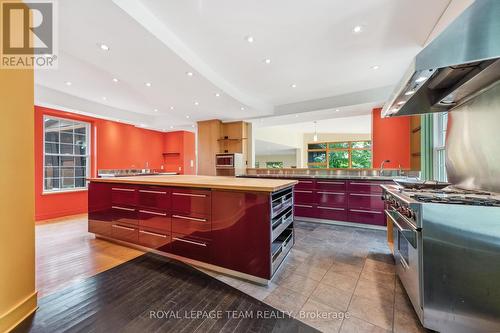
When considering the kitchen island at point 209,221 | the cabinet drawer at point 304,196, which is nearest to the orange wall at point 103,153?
the kitchen island at point 209,221

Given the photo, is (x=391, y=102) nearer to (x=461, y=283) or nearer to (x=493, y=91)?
(x=493, y=91)

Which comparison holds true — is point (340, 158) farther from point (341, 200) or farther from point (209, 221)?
point (209, 221)

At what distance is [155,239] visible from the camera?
2439 millimetres

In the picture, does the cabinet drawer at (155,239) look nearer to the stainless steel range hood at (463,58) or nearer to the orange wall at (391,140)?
the stainless steel range hood at (463,58)

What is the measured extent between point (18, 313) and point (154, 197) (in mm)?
1324

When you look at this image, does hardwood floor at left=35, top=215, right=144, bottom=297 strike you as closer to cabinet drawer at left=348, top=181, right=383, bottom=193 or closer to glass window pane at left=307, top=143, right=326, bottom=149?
cabinet drawer at left=348, top=181, right=383, bottom=193

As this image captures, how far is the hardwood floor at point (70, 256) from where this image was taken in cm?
194

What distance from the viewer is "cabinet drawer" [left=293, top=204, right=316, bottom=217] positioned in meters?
4.06

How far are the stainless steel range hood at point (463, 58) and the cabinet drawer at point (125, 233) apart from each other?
3363mm

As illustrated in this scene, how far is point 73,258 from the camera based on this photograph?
94.3 inches

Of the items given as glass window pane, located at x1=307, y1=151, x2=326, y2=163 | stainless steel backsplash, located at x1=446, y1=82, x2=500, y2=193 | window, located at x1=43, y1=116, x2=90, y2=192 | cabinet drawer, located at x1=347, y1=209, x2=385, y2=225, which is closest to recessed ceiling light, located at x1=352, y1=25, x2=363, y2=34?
stainless steel backsplash, located at x1=446, y1=82, x2=500, y2=193

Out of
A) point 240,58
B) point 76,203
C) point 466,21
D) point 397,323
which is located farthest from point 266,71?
point 76,203

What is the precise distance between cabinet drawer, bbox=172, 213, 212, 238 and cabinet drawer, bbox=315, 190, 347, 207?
8.88ft

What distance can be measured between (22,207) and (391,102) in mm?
3346
